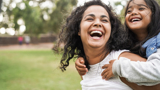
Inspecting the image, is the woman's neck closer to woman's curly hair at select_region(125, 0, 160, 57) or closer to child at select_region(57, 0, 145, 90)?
child at select_region(57, 0, 145, 90)

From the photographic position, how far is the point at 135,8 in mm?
1903

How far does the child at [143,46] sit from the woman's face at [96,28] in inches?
10.5

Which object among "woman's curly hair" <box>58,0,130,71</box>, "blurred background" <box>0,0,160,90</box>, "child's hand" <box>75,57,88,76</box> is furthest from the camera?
"blurred background" <box>0,0,160,90</box>

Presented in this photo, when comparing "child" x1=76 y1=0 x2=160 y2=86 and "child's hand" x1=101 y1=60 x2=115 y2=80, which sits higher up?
"child" x1=76 y1=0 x2=160 y2=86

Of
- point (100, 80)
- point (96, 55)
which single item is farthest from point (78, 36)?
point (100, 80)

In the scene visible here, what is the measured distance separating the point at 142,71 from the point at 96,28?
2.08ft

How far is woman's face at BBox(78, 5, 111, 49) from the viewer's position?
1.70 metres

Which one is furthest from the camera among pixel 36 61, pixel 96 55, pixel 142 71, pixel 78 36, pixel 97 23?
pixel 36 61

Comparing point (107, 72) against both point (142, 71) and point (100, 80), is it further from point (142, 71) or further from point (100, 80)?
point (142, 71)

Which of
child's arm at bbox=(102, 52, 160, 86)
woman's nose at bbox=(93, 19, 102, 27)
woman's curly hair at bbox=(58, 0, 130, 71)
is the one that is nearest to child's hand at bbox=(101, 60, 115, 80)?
child's arm at bbox=(102, 52, 160, 86)

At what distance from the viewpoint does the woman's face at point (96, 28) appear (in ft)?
A: 5.56

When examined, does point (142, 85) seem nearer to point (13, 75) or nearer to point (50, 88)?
point (50, 88)

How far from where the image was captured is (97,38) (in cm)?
168

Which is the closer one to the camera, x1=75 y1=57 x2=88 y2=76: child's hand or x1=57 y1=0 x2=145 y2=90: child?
x1=57 y1=0 x2=145 y2=90: child
